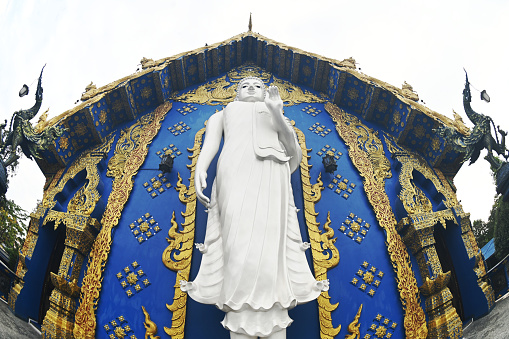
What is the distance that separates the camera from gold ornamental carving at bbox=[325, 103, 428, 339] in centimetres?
479

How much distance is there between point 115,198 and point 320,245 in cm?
248

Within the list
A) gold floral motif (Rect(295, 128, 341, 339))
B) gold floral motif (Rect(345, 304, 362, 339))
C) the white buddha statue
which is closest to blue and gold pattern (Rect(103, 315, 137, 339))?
the white buddha statue

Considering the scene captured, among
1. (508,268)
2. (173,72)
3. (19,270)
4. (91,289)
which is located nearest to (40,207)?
(19,270)

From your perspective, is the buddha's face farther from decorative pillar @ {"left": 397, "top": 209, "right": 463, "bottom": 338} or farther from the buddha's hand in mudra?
decorative pillar @ {"left": 397, "top": 209, "right": 463, "bottom": 338}

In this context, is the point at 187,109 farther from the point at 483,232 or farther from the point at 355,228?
the point at 483,232

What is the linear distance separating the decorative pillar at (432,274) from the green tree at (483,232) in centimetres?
159

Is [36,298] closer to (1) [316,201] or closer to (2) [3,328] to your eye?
(2) [3,328]

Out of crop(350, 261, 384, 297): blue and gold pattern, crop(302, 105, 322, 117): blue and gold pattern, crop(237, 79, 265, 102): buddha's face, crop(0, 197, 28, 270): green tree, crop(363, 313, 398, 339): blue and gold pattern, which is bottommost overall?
crop(0, 197, 28, 270): green tree

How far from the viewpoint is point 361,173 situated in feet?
19.8

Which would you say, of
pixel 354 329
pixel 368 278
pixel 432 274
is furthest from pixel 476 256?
pixel 354 329

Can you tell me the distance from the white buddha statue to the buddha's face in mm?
398

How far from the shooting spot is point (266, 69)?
7.75 meters

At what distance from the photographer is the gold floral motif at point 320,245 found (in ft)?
15.3

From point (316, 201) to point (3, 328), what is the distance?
136 inches
